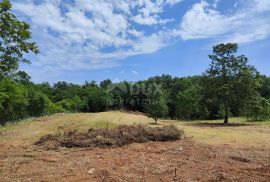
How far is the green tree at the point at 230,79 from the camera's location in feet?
109

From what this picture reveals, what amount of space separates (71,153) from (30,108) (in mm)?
→ 53182

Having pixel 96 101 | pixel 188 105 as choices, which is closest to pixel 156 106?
pixel 188 105

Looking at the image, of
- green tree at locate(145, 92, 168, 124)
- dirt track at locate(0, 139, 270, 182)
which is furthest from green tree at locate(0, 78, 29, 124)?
dirt track at locate(0, 139, 270, 182)

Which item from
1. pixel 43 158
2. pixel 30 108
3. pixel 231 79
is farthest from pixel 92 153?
pixel 30 108

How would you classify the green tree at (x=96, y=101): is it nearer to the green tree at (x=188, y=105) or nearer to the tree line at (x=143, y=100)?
the tree line at (x=143, y=100)

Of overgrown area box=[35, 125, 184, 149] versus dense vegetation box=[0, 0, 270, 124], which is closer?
dense vegetation box=[0, 0, 270, 124]

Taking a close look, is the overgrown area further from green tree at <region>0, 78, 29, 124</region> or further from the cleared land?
green tree at <region>0, 78, 29, 124</region>

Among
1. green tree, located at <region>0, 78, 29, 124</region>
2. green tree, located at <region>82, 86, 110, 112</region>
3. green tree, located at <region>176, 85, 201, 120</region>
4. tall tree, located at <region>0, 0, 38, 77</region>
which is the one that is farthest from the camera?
green tree, located at <region>82, 86, 110, 112</region>

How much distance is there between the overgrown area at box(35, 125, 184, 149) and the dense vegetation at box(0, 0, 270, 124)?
12.3 ft

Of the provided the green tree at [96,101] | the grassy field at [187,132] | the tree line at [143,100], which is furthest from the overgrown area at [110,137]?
the green tree at [96,101]

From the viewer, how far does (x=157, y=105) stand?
1251 inches

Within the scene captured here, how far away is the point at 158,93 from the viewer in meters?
33.2

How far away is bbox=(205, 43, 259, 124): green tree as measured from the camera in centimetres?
3334

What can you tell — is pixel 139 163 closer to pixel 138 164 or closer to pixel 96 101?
pixel 138 164
